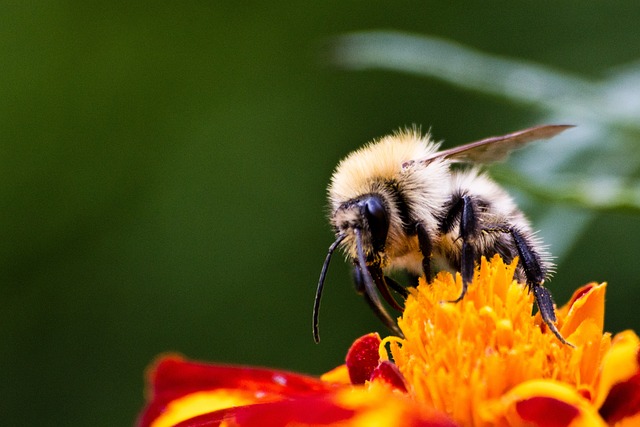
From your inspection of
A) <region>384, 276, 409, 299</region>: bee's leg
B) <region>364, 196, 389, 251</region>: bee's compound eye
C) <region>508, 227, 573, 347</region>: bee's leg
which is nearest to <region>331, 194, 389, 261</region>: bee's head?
<region>364, 196, 389, 251</region>: bee's compound eye

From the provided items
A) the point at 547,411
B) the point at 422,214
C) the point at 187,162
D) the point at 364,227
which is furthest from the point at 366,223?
the point at 187,162

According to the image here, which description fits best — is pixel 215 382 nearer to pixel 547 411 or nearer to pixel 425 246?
pixel 425 246

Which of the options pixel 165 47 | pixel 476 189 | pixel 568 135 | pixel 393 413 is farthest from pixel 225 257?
pixel 393 413

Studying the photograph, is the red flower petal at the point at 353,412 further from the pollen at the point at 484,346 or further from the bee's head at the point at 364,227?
the bee's head at the point at 364,227

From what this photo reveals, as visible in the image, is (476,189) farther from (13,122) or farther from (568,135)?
(13,122)

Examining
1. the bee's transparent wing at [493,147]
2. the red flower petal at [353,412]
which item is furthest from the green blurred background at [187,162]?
the red flower petal at [353,412]

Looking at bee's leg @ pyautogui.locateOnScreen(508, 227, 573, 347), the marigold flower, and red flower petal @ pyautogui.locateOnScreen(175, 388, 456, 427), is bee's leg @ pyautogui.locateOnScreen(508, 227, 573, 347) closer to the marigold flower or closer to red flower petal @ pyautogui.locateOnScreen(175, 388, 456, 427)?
the marigold flower

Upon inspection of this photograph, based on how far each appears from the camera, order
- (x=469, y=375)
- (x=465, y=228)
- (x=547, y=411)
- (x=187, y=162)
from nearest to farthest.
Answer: (x=547, y=411) < (x=469, y=375) < (x=465, y=228) < (x=187, y=162)
